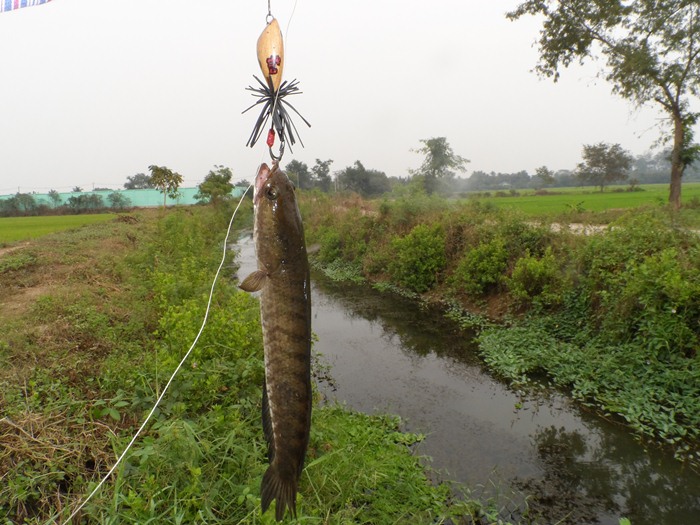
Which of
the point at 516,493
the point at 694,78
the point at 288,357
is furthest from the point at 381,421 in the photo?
the point at 694,78

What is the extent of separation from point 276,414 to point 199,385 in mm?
2293

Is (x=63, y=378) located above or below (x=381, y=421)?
above

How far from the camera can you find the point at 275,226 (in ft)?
5.20

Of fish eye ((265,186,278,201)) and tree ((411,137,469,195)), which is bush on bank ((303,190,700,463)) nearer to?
fish eye ((265,186,278,201))

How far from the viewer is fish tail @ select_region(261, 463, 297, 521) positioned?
62.5 inches

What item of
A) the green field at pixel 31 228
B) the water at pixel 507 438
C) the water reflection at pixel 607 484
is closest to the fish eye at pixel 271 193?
the water at pixel 507 438

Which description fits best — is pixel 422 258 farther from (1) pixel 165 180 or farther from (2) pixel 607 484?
(1) pixel 165 180

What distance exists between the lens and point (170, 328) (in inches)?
187

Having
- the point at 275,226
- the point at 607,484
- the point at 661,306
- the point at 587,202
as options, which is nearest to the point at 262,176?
the point at 275,226

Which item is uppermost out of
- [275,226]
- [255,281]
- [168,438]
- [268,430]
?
[275,226]

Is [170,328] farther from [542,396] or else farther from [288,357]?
[542,396]

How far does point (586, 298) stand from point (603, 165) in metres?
41.5

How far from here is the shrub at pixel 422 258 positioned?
1130 centimetres

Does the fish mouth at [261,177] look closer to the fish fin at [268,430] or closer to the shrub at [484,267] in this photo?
the fish fin at [268,430]
